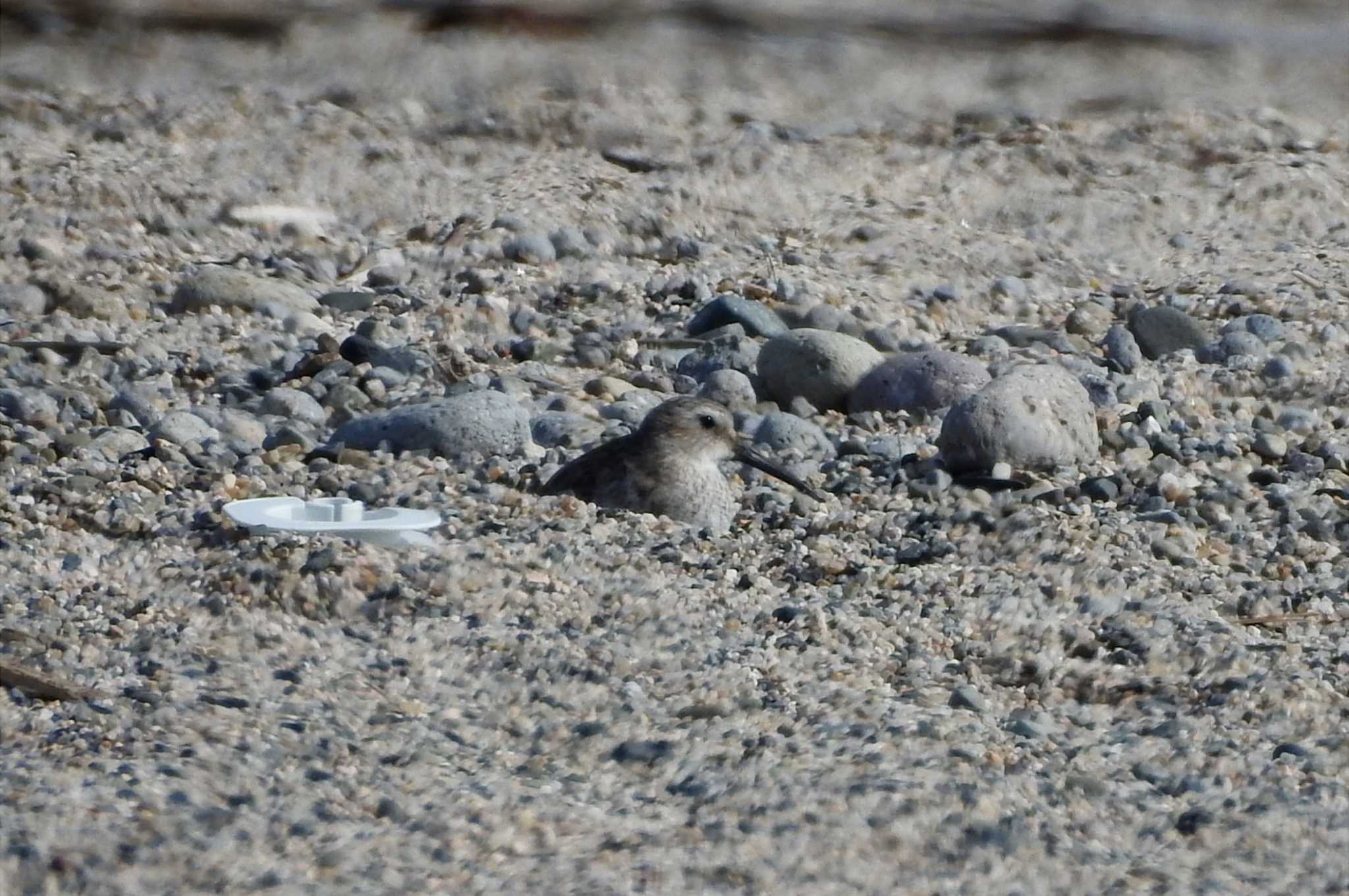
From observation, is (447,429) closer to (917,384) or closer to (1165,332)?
(917,384)

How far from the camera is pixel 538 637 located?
12.5 feet

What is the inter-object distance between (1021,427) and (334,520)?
171 centimetres

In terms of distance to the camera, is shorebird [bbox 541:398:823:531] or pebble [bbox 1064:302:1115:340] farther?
pebble [bbox 1064:302:1115:340]

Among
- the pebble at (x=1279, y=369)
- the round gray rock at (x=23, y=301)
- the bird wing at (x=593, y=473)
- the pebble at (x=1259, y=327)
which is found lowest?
the round gray rock at (x=23, y=301)

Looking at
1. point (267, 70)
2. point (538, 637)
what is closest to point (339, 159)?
point (538, 637)

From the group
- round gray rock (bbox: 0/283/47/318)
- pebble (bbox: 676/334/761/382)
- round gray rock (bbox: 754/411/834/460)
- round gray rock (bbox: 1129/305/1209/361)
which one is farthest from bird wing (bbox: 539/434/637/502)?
round gray rock (bbox: 0/283/47/318)

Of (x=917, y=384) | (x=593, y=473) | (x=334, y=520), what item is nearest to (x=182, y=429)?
(x=334, y=520)

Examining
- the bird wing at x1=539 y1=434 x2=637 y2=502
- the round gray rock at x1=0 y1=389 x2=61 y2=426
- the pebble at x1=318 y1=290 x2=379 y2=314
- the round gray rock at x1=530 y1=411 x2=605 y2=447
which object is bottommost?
the round gray rock at x1=0 y1=389 x2=61 y2=426

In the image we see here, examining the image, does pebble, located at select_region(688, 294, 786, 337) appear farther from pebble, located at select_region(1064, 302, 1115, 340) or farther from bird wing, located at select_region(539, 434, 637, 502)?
bird wing, located at select_region(539, 434, 637, 502)

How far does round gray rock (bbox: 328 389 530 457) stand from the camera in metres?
4.90

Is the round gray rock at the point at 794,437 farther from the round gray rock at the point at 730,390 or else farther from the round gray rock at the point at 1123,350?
the round gray rock at the point at 1123,350

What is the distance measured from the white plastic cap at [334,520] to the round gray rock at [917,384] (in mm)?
1504

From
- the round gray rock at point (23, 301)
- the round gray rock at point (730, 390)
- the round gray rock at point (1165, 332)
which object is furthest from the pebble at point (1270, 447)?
the round gray rock at point (23, 301)

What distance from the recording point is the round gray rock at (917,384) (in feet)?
17.6
